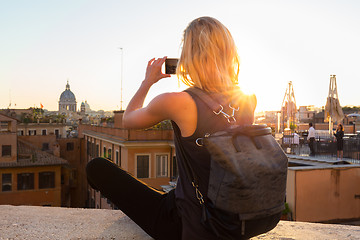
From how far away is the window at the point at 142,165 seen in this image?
72.1 ft

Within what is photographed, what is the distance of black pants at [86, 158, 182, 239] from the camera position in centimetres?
189

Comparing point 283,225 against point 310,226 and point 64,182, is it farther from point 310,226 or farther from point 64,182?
point 64,182

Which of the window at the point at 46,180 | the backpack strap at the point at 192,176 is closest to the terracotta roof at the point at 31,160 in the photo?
the window at the point at 46,180

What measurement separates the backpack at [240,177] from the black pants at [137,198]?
43cm

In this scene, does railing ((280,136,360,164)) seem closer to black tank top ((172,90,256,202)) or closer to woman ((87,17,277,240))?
woman ((87,17,277,240))

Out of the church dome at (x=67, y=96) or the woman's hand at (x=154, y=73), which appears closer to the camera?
the woman's hand at (x=154, y=73)

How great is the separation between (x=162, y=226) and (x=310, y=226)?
1365mm

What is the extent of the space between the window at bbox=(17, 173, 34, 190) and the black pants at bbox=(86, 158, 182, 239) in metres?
28.7

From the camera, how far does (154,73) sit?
1927 millimetres

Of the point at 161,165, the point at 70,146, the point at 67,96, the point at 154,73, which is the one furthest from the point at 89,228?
the point at 67,96

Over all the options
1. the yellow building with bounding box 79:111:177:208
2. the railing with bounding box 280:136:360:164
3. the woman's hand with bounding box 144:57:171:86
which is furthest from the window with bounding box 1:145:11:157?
the woman's hand with bounding box 144:57:171:86

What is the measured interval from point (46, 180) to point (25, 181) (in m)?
1.54

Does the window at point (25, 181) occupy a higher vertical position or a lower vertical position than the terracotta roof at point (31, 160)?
lower

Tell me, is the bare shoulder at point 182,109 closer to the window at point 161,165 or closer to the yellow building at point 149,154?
the yellow building at point 149,154
